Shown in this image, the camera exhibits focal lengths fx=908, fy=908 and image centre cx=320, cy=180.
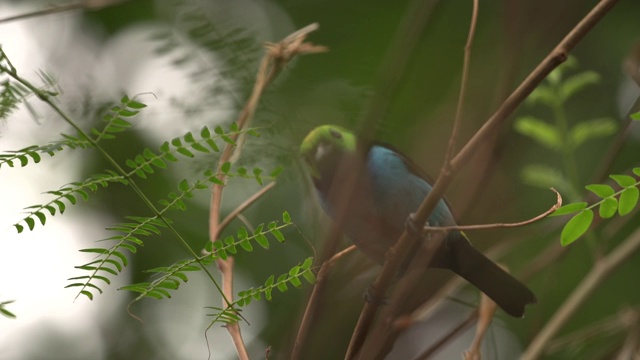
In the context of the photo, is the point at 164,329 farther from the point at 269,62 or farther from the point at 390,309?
the point at 390,309

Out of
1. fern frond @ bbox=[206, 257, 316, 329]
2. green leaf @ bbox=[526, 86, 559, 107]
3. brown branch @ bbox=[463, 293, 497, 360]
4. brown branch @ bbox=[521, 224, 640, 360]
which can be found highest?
green leaf @ bbox=[526, 86, 559, 107]

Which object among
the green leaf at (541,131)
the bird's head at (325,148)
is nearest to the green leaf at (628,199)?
the bird's head at (325,148)

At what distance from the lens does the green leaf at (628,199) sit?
1202mm

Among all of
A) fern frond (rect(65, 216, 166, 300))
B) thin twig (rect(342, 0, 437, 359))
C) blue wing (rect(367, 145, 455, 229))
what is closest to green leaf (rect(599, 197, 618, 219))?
thin twig (rect(342, 0, 437, 359))

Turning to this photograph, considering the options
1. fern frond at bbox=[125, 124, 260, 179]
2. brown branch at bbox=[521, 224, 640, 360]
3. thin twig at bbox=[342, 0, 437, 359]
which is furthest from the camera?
brown branch at bbox=[521, 224, 640, 360]

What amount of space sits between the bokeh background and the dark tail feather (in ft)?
0.23

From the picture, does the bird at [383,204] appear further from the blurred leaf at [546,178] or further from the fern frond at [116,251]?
the fern frond at [116,251]

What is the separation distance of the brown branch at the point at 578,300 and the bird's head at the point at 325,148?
560mm

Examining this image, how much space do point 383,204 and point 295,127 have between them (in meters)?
0.81

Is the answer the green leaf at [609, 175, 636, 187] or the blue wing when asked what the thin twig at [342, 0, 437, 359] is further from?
the blue wing

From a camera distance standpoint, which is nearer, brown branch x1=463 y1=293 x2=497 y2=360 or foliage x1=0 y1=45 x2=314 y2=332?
foliage x1=0 y1=45 x2=314 y2=332

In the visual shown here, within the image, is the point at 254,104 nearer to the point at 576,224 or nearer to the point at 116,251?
the point at 116,251

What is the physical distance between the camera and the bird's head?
1998mm

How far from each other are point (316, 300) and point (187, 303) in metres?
2.56
